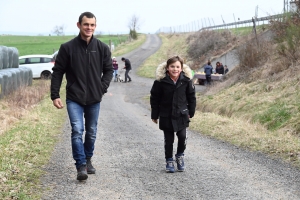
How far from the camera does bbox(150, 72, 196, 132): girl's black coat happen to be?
6555 millimetres

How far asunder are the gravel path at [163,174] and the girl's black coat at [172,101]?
27.9 inches

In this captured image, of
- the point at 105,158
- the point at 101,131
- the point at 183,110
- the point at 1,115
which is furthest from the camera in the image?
the point at 1,115

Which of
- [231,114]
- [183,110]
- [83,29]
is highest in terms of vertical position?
[83,29]

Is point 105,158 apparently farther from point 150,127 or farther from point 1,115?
point 1,115

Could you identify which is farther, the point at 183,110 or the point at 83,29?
the point at 183,110

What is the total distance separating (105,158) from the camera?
25.7 feet

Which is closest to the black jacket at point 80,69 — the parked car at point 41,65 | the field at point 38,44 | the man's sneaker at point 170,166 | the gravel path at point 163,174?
the gravel path at point 163,174

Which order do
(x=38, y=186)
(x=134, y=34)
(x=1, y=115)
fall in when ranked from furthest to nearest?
(x=134, y=34)
(x=1, y=115)
(x=38, y=186)

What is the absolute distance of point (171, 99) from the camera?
6.58 metres

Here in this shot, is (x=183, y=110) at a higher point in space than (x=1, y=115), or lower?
higher

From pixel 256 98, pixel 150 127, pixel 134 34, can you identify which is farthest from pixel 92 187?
pixel 134 34

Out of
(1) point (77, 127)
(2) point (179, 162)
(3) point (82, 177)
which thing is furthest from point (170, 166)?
(1) point (77, 127)

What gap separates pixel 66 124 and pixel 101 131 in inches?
58.8

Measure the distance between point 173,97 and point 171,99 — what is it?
44 millimetres
